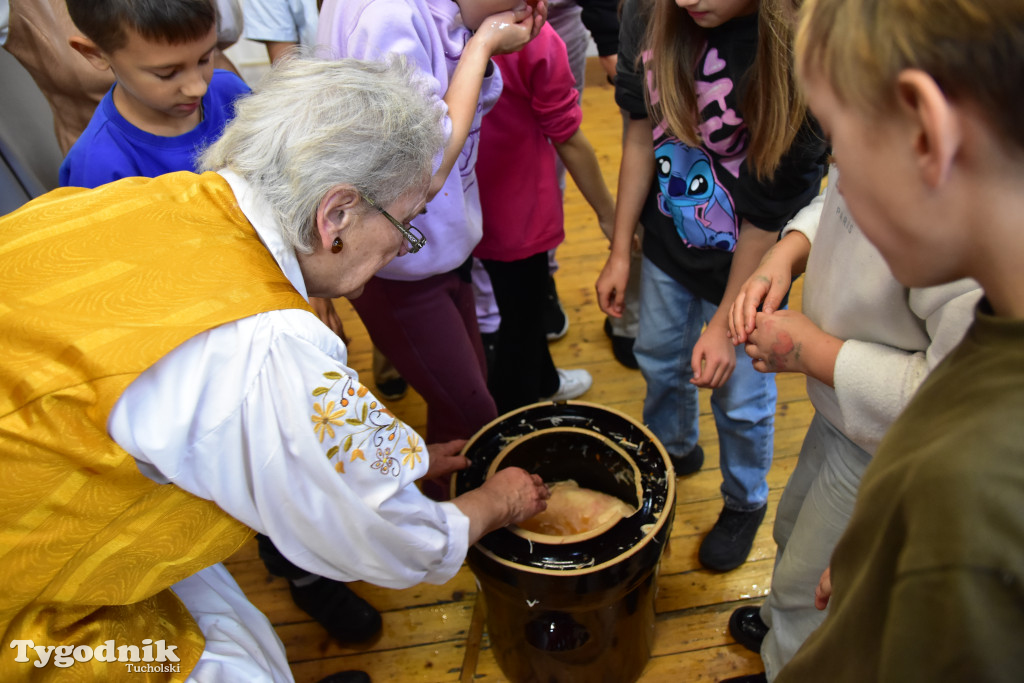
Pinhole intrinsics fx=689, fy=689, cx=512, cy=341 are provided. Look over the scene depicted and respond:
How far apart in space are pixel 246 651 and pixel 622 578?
63 cm

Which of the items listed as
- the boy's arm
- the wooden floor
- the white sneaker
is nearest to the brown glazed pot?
the wooden floor

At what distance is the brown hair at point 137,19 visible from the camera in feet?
4.18

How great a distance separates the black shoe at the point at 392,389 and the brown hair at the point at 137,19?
4.31ft

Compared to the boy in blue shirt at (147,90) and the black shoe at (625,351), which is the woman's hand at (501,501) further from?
the black shoe at (625,351)

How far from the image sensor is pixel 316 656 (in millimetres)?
1715

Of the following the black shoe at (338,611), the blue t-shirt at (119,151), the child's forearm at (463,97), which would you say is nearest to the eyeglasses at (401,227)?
the child's forearm at (463,97)

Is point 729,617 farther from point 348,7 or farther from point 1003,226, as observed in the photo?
point 348,7

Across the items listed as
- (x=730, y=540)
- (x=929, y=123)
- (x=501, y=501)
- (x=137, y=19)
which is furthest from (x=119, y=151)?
(x=730, y=540)

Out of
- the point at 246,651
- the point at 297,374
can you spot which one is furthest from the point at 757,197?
the point at 246,651

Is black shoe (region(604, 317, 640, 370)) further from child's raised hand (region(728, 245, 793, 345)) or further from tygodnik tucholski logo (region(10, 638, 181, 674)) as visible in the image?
tygodnik tucholski logo (region(10, 638, 181, 674))

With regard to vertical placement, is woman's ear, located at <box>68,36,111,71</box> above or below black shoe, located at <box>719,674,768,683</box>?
above

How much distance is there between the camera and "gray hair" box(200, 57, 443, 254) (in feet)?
3.18

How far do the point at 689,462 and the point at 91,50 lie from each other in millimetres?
1769

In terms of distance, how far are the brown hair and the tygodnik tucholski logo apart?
3.47ft
